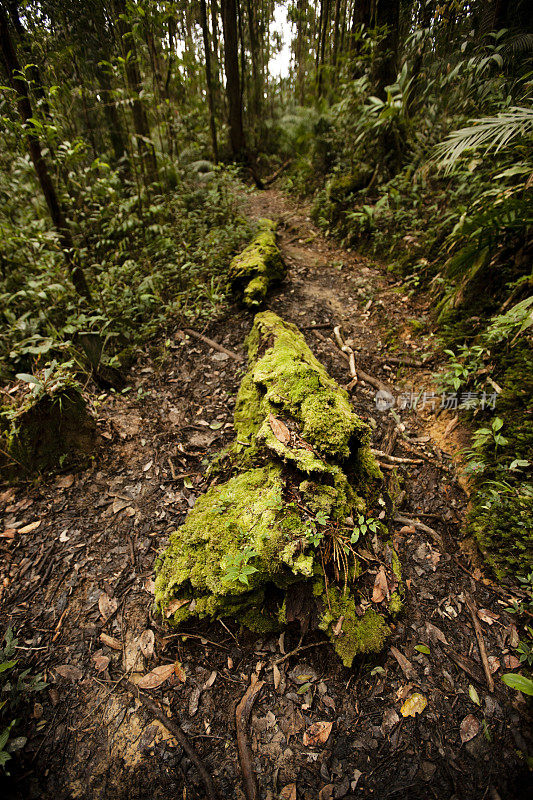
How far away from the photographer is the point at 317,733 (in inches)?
71.9

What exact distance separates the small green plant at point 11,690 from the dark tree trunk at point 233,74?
43.2 feet

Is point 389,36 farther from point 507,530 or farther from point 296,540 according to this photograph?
point 296,540

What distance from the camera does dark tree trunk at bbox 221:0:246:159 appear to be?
9398mm

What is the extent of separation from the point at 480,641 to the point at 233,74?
47.0ft

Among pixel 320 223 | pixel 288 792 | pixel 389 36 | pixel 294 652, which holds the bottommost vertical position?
pixel 288 792

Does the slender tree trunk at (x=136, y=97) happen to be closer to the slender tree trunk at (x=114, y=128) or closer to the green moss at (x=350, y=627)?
the slender tree trunk at (x=114, y=128)

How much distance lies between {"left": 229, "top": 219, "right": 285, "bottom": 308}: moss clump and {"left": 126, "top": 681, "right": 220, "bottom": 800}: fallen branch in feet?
14.3

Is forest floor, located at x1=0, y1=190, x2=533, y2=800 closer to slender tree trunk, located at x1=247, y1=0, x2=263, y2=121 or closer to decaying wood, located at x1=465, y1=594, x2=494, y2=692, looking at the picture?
decaying wood, located at x1=465, y1=594, x2=494, y2=692

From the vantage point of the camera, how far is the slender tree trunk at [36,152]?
3.25 meters

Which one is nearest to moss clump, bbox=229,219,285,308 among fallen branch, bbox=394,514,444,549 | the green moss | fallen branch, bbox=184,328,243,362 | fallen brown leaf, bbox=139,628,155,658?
fallen branch, bbox=184,328,243,362

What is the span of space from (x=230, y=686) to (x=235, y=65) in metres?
14.5

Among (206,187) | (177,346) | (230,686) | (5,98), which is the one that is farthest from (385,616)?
(206,187)

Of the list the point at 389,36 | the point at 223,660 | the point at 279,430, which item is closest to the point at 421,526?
the point at 279,430

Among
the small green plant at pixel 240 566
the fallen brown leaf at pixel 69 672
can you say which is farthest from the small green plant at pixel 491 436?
the fallen brown leaf at pixel 69 672
